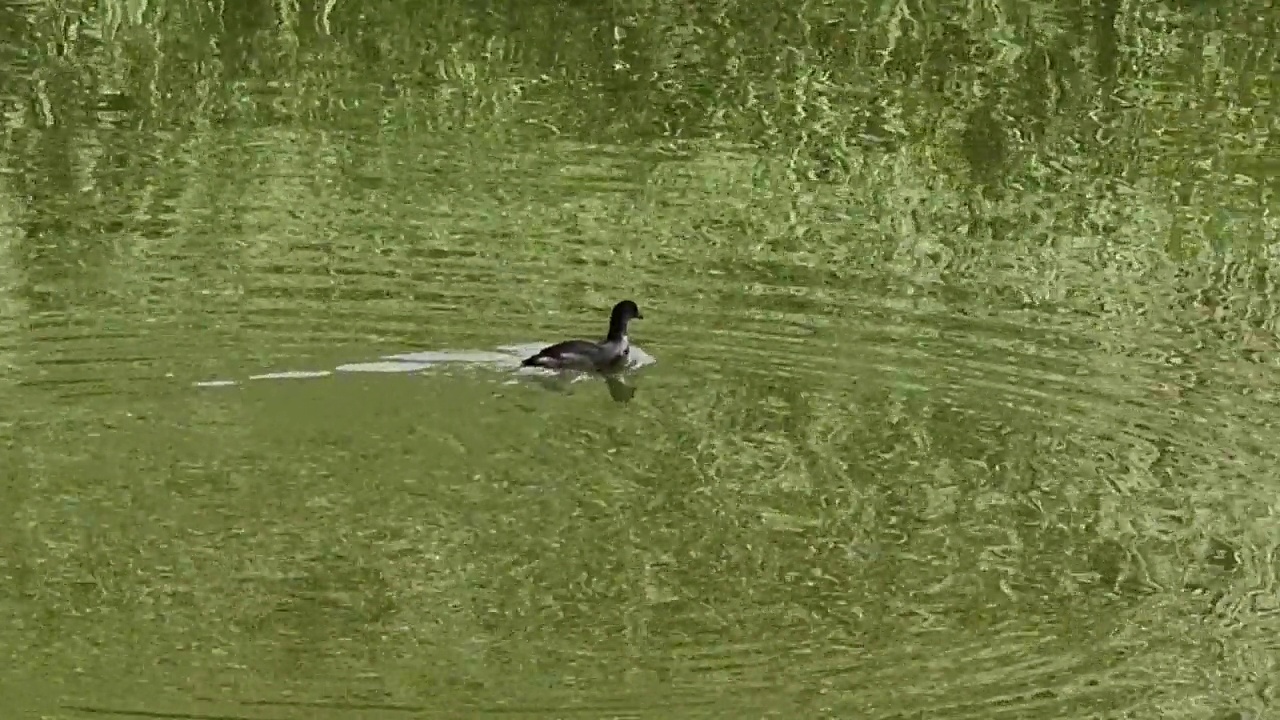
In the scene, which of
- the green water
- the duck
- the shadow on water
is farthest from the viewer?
the duck

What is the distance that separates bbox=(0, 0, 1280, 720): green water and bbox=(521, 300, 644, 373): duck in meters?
0.11

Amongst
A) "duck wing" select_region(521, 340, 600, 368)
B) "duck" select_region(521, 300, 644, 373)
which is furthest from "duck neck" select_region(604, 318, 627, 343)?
"duck wing" select_region(521, 340, 600, 368)

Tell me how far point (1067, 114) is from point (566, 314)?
4.69 metres

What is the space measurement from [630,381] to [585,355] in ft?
0.77

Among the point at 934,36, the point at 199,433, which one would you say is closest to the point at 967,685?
the point at 199,433

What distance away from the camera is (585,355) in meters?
9.81

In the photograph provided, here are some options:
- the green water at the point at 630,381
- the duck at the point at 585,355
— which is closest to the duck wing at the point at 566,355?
the duck at the point at 585,355

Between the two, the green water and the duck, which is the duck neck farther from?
the green water

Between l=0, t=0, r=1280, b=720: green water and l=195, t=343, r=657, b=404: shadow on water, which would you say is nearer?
l=0, t=0, r=1280, b=720: green water

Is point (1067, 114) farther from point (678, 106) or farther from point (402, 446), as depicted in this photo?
point (402, 446)

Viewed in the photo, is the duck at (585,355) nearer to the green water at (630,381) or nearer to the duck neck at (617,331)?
the duck neck at (617,331)

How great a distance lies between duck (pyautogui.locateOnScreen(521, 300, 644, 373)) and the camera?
981 cm

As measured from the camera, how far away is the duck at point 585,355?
981 centimetres

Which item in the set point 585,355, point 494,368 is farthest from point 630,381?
point 494,368
